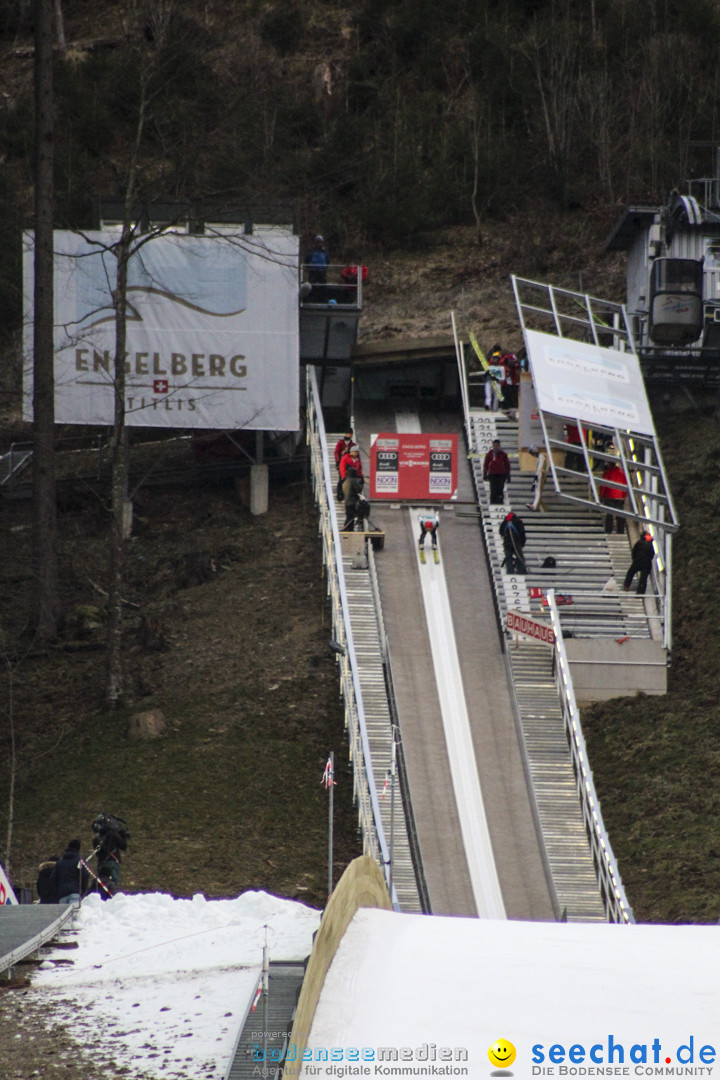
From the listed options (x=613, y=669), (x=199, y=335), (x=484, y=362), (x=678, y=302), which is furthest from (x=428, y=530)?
(x=678, y=302)

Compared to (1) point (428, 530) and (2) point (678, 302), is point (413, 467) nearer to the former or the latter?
(1) point (428, 530)

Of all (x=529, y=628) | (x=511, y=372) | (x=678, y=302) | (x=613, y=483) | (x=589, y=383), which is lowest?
(x=529, y=628)

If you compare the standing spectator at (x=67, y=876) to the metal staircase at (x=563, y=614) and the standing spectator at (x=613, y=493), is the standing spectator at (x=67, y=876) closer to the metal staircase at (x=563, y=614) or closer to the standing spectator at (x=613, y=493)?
the metal staircase at (x=563, y=614)

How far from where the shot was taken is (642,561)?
28.6 metres

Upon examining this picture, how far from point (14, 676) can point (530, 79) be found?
3150 cm

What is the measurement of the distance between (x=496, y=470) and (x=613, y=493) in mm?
2333

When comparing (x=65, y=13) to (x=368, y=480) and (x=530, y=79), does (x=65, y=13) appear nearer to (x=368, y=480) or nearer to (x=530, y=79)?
(x=530, y=79)

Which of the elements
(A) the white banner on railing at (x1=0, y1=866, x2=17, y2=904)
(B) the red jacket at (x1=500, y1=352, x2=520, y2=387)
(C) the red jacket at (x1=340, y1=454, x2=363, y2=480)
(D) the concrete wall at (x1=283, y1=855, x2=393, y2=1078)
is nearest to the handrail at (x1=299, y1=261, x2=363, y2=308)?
(B) the red jacket at (x1=500, y1=352, x2=520, y2=387)

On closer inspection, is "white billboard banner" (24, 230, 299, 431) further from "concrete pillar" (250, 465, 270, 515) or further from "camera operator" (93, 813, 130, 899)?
"camera operator" (93, 813, 130, 899)

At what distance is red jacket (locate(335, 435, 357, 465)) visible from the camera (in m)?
32.9

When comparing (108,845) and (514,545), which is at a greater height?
(514,545)

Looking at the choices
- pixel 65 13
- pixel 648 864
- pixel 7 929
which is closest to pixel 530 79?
pixel 65 13

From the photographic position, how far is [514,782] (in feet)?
82.4

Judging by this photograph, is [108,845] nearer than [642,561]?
Yes
